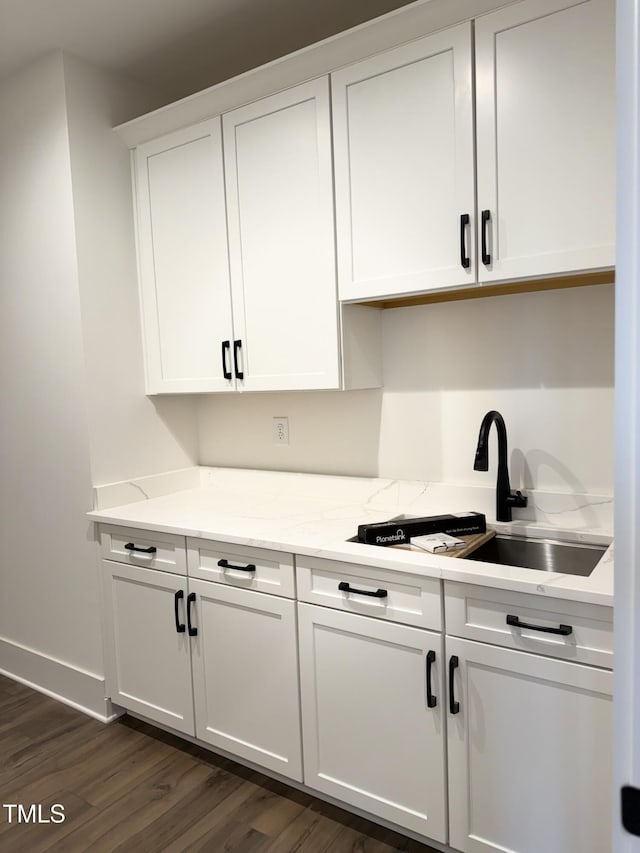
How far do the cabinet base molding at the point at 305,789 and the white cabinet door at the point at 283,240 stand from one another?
131 cm

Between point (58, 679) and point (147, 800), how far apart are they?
905mm

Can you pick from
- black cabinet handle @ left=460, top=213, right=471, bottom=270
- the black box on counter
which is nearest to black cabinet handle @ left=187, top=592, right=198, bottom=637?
the black box on counter

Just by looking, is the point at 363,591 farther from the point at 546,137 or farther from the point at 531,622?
the point at 546,137

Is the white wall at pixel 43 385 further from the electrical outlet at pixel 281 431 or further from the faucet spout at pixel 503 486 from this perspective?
the faucet spout at pixel 503 486

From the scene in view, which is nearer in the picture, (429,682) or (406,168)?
(429,682)

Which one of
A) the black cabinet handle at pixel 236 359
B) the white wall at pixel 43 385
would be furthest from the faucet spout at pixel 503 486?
the white wall at pixel 43 385

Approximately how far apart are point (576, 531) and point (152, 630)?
153 cm

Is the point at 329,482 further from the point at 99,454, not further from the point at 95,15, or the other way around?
the point at 95,15

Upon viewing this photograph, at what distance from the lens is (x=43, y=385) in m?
2.60

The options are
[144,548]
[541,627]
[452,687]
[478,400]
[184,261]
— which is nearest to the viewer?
[541,627]

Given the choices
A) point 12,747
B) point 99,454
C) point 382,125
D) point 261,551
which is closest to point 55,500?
point 99,454

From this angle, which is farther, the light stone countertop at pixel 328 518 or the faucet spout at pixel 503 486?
the faucet spout at pixel 503 486

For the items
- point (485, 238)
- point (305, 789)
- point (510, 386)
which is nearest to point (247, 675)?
point (305, 789)

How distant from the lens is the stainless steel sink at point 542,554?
1.78 meters
